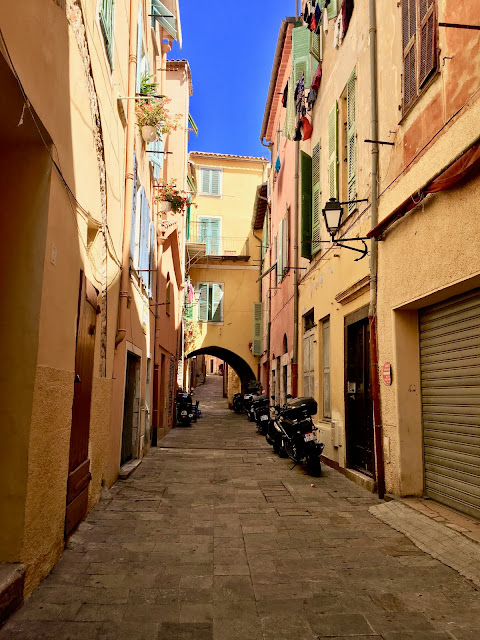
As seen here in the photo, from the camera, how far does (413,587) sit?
3.53m

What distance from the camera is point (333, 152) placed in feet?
29.7

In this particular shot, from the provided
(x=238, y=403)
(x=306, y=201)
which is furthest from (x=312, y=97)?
(x=238, y=403)

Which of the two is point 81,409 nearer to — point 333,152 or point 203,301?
point 333,152

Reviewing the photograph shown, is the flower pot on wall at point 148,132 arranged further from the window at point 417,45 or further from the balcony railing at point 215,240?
the balcony railing at point 215,240

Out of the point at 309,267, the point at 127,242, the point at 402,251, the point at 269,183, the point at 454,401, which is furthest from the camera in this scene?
the point at 269,183

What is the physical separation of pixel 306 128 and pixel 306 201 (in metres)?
1.63

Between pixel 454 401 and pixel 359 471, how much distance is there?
283cm

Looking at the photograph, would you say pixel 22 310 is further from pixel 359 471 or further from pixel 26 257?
pixel 359 471

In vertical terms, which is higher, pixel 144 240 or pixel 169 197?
pixel 169 197

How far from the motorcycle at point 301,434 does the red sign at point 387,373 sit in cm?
190

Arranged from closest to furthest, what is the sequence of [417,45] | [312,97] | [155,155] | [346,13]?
[417,45] → [346,13] → [155,155] → [312,97]

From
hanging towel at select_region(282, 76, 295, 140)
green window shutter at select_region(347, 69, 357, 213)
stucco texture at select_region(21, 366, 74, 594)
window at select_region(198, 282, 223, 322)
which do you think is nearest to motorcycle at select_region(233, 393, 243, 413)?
window at select_region(198, 282, 223, 322)

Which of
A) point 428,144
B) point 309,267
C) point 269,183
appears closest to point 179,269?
point 269,183

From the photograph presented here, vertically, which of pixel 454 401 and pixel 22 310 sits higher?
pixel 22 310
